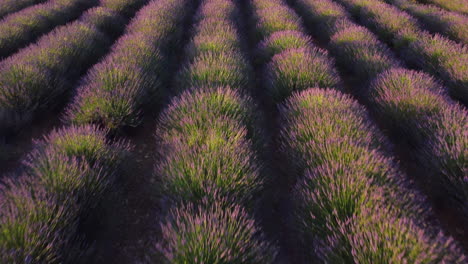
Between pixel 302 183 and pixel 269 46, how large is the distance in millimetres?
3080

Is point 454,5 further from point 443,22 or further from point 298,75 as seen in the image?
point 298,75

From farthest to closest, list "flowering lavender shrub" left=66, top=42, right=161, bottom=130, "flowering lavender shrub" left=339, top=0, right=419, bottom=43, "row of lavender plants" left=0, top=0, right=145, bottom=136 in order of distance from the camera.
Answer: "flowering lavender shrub" left=339, top=0, right=419, bottom=43
"row of lavender plants" left=0, top=0, right=145, bottom=136
"flowering lavender shrub" left=66, top=42, right=161, bottom=130

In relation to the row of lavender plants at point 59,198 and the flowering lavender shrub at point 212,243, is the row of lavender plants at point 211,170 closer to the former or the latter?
the flowering lavender shrub at point 212,243

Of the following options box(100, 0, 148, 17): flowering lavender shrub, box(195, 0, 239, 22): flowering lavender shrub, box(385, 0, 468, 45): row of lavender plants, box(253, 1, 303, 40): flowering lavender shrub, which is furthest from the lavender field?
box(100, 0, 148, 17): flowering lavender shrub

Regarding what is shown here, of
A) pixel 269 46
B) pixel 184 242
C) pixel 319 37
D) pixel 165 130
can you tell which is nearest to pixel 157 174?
pixel 165 130

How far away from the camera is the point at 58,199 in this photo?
213 cm

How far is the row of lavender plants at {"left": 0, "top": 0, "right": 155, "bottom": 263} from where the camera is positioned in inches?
69.4

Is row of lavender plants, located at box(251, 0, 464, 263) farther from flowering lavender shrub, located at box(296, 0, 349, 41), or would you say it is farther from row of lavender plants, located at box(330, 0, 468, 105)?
flowering lavender shrub, located at box(296, 0, 349, 41)

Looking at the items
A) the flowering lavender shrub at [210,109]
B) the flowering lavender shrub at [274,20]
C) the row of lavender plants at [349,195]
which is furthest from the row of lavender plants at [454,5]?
the flowering lavender shrub at [210,109]

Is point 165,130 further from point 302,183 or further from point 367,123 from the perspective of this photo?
point 367,123

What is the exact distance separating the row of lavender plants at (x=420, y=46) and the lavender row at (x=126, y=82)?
372cm

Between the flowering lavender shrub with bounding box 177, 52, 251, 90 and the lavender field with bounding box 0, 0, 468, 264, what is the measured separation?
0.03 meters

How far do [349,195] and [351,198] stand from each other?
4 cm

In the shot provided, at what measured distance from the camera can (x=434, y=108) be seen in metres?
3.31
